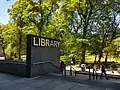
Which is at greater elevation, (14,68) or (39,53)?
(39,53)

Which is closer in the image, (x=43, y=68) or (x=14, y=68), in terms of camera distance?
(x=14, y=68)

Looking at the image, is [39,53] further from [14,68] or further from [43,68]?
[14,68]

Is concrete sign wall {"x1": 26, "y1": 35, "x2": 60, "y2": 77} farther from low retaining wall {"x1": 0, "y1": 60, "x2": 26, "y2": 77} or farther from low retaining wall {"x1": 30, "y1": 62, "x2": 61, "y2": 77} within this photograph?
low retaining wall {"x1": 0, "y1": 60, "x2": 26, "y2": 77}

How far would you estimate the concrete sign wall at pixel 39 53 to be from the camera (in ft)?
34.0

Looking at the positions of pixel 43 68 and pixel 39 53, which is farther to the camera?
pixel 43 68

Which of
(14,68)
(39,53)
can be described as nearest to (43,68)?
(39,53)

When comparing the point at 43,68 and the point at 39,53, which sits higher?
the point at 39,53

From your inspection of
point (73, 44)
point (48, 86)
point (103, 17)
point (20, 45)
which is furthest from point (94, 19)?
point (48, 86)

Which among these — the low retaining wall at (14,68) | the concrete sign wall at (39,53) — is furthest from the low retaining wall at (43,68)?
the low retaining wall at (14,68)

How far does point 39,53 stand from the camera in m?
11.1

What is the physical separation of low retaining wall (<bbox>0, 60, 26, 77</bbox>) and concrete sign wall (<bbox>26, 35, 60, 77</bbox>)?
61cm

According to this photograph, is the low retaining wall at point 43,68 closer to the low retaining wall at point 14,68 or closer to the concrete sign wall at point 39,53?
the concrete sign wall at point 39,53

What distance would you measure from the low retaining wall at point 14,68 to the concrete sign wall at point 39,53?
613 mm

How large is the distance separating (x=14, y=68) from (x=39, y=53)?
2057 millimetres
